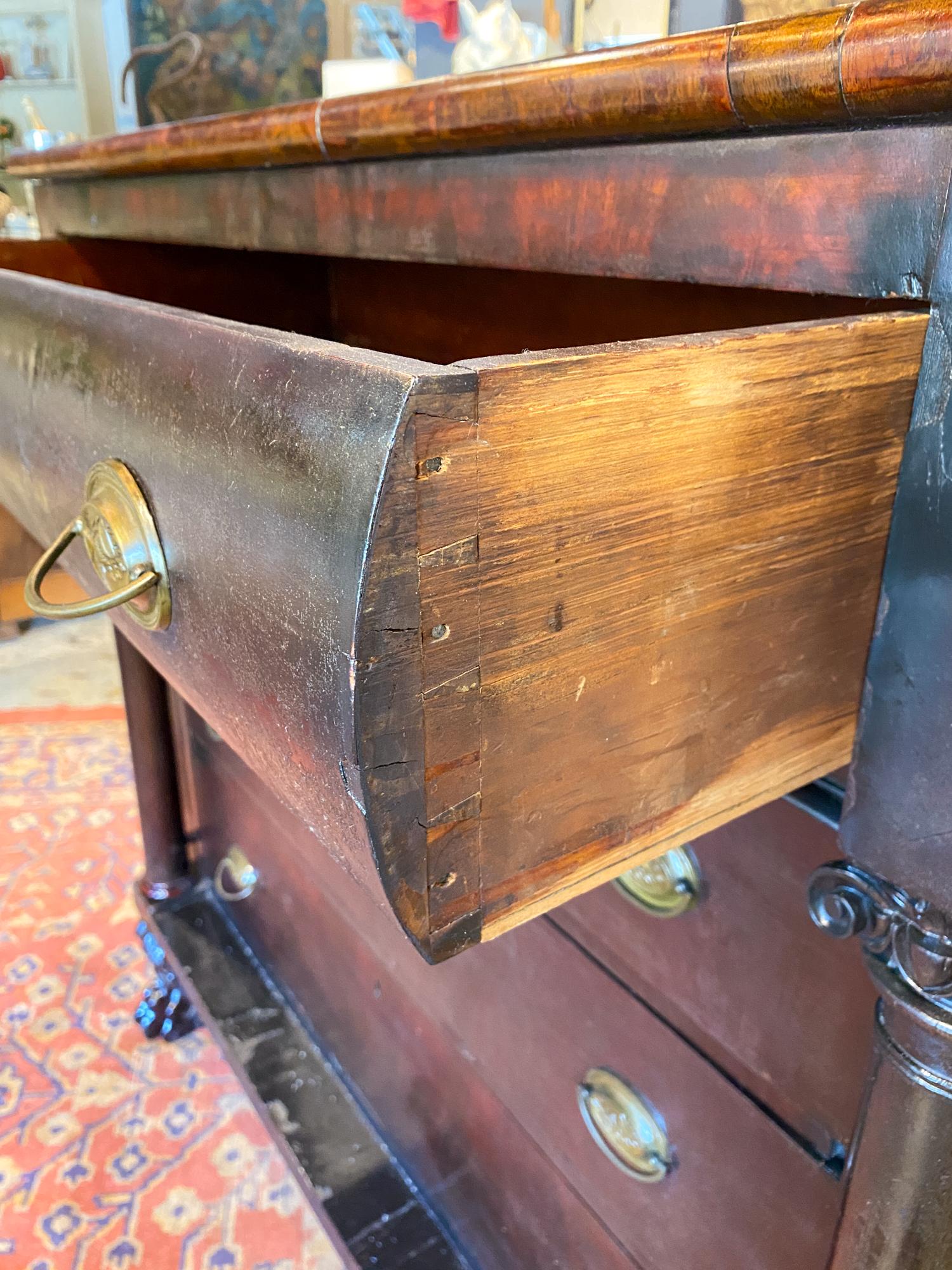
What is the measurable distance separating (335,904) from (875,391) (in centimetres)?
81

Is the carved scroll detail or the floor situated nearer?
the carved scroll detail

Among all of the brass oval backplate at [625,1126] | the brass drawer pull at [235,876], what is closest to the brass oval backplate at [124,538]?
the brass oval backplate at [625,1126]

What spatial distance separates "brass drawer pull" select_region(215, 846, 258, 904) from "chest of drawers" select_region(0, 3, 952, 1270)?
1.95 ft

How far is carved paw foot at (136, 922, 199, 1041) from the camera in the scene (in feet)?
4.54

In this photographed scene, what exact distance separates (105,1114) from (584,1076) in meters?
0.87

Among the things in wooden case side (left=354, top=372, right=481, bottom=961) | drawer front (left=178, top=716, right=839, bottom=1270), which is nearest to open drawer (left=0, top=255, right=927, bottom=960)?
wooden case side (left=354, top=372, right=481, bottom=961)

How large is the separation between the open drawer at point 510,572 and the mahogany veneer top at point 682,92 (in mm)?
81

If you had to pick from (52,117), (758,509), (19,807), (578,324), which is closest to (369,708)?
(758,509)

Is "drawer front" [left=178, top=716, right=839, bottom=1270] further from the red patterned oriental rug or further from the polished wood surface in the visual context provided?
the polished wood surface

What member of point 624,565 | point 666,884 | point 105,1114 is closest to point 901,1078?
point 666,884

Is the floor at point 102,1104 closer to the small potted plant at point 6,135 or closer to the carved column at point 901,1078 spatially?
the carved column at point 901,1078

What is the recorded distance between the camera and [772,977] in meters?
0.53

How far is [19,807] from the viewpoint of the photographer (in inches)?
75.9

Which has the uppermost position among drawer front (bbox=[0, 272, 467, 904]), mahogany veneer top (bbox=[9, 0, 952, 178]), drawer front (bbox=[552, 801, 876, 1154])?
mahogany veneer top (bbox=[9, 0, 952, 178])
